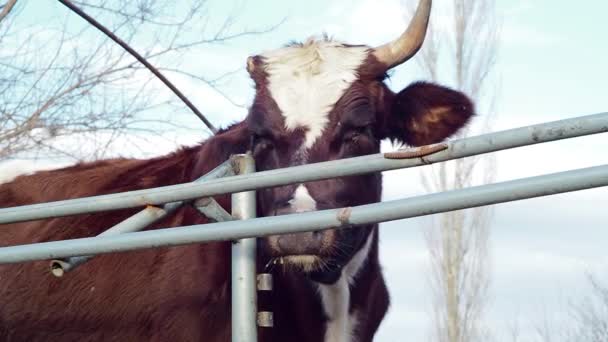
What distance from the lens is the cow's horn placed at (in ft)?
15.3

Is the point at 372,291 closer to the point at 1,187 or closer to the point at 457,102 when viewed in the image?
the point at 457,102

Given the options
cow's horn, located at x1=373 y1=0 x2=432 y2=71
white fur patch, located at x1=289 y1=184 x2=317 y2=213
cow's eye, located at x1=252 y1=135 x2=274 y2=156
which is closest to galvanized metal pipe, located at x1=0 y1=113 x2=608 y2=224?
white fur patch, located at x1=289 y1=184 x2=317 y2=213

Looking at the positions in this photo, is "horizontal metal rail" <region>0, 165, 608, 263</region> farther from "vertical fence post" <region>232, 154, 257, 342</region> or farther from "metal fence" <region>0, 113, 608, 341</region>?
"vertical fence post" <region>232, 154, 257, 342</region>

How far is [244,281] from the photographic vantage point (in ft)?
10.6

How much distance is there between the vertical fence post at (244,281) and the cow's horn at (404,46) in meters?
1.62

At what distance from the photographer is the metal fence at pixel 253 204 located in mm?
2518

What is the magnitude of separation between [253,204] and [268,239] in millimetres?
454

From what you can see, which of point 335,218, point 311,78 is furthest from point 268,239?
point 335,218

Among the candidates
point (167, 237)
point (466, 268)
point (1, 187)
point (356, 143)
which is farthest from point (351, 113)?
point (466, 268)

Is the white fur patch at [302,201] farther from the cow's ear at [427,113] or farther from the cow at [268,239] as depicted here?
the cow's ear at [427,113]

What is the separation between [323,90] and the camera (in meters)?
4.45

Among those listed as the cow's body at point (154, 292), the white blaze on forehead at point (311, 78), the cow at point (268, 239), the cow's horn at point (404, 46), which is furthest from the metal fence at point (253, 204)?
the cow's horn at point (404, 46)

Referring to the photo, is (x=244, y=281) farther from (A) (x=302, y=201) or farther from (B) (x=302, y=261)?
(A) (x=302, y=201)

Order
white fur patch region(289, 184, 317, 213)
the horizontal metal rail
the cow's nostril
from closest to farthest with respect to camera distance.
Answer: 1. the horizontal metal rail
2. the cow's nostril
3. white fur patch region(289, 184, 317, 213)
